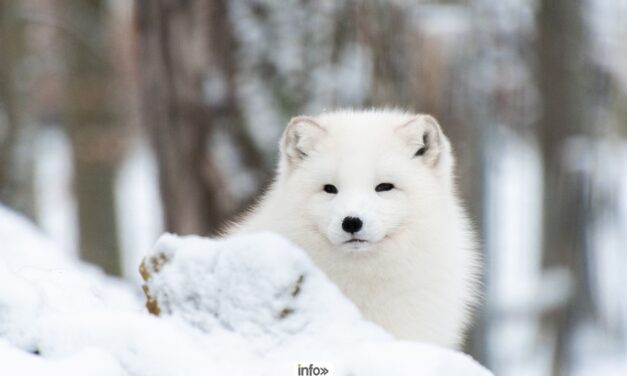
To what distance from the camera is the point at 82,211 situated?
13195 mm

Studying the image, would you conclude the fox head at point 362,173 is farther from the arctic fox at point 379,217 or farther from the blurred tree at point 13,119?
the blurred tree at point 13,119

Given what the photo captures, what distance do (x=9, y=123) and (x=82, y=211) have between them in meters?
1.50

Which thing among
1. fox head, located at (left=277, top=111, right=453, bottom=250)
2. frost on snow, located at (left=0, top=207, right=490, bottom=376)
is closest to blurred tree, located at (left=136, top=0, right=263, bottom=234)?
fox head, located at (left=277, top=111, right=453, bottom=250)

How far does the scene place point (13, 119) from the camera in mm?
13047

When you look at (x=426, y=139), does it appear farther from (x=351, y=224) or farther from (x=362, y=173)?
(x=351, y=224)

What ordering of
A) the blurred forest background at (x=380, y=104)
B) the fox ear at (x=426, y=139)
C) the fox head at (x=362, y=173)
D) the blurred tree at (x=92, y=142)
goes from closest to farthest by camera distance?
the fox head at (x=362, y=173) → the fox ear at (x=426, y=139) → the blurred forest background at (x=380, y=104) → the blurred tree at (x=92, y=142)

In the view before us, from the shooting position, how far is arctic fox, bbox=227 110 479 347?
13.9 feet

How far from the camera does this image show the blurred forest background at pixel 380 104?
730cm

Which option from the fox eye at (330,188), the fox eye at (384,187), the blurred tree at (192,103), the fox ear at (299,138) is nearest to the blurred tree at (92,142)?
the blurred tree at (192,103)

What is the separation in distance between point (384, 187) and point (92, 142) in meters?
9.08

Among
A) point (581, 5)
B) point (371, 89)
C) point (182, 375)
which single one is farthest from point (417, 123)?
point (581, 5)

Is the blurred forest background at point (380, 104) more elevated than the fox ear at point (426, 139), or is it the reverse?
the fox ear at point (426, 139)

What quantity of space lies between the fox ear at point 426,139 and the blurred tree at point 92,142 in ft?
28.5

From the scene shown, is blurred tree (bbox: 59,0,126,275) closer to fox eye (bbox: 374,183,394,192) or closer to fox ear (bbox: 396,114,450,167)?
fox ear (bbox: 396,114,450,167)
